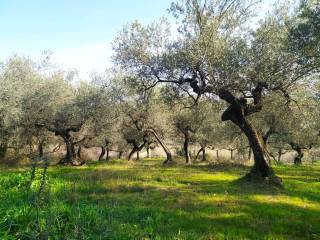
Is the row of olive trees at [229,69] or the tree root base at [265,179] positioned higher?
the row of olive trees at [229,69]

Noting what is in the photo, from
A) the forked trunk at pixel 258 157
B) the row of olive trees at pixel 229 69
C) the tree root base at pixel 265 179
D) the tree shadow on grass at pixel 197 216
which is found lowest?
the tree shadow on grass at pixel 197 216

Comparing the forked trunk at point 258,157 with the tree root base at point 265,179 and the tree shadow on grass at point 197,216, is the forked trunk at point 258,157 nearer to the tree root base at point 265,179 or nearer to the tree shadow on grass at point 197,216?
the tree root base at point 265,179

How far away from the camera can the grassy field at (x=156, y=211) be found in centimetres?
989

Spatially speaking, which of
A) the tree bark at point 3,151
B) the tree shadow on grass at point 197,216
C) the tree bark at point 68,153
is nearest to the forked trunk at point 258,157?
the tree shadow on grass at point 197,216

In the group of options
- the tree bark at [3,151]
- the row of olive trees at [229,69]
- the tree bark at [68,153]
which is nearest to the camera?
the row of olive trees at [229,69]

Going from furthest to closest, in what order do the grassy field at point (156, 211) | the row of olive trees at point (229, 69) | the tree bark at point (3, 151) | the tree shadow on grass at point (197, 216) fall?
the tree bark at point (3, 151), the row of olive trees at point (229, 69), the tree shadow on grass at point (197, 216), the grassy field at point (156, 211)

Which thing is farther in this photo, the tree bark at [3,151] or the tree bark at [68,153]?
the tree bark at [3,151]

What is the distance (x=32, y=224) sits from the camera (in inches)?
380

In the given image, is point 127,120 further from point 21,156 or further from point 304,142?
point 304,142

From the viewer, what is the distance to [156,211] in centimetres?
1470

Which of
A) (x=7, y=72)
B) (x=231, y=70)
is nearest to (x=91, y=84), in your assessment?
(x=7, y=72)

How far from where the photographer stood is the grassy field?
9891 millimetres

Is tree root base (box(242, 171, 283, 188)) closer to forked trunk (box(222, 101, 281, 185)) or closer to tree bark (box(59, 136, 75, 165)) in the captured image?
forked trunk (box(222, 101, 281, 185))

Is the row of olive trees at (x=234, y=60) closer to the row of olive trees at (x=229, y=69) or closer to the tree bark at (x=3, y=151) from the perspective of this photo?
the row of olive trees at (x=229, y=69)
